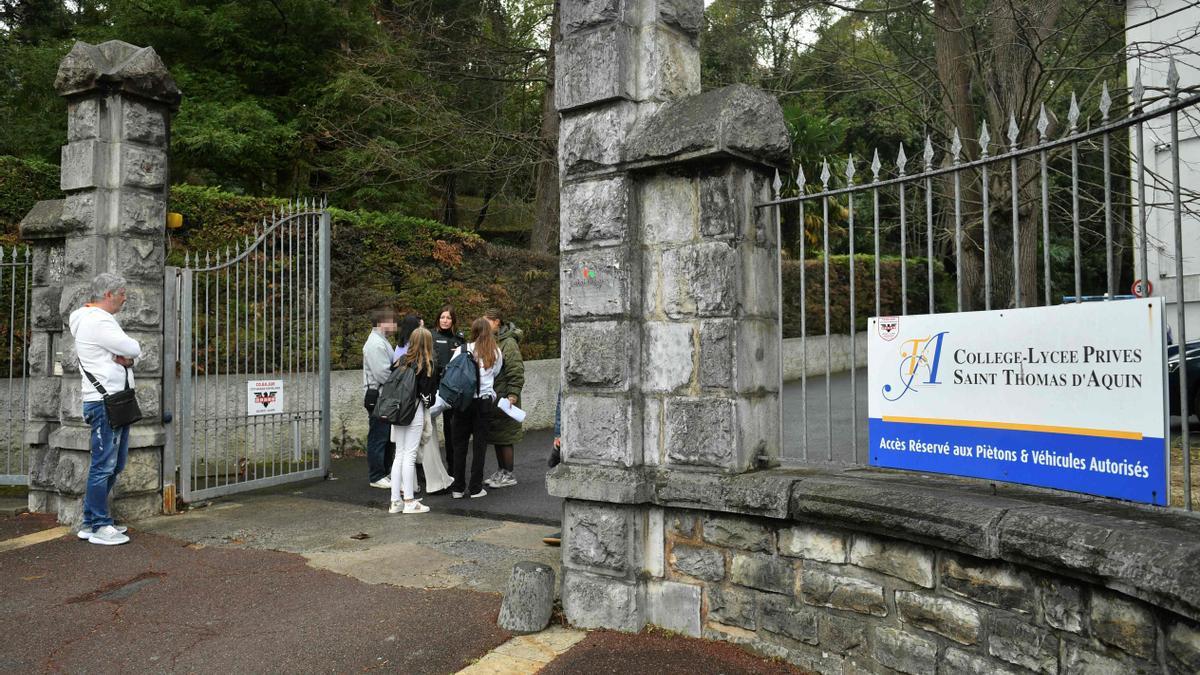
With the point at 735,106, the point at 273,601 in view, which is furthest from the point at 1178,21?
the point at 273,601

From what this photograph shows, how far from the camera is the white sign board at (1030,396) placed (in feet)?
9.37

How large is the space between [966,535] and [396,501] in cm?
513

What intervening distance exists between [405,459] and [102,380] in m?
2.30

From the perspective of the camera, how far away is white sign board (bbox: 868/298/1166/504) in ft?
9.37

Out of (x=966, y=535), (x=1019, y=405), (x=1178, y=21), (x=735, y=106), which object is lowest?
(x=966, y=535)

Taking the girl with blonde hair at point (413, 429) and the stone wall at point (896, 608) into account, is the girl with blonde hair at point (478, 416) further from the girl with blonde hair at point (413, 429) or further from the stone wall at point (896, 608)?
the stone wall at point (896, 608)

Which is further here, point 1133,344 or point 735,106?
point 735,106

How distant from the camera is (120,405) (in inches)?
237

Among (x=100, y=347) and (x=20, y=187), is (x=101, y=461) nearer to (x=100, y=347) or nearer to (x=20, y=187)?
(x=100, y=347)

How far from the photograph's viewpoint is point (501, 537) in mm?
6180

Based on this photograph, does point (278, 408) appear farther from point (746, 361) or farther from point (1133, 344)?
point (1133, 344)

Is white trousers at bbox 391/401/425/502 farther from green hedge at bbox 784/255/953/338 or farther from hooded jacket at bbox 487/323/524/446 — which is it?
green hedge at bbox 784/255/953/338

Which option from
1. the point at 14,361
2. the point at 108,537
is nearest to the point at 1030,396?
the point at 108,537

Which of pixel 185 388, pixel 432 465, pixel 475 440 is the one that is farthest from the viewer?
pixel 432 465
